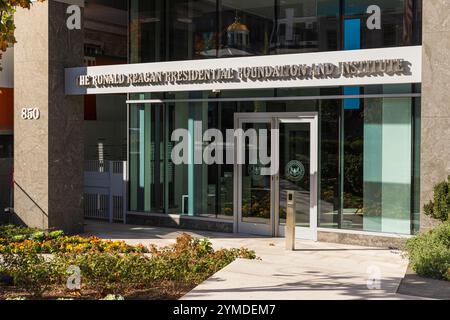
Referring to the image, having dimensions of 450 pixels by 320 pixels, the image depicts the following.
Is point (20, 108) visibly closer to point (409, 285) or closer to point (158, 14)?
point (158, 14)

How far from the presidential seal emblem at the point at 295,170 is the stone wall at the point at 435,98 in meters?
3.68

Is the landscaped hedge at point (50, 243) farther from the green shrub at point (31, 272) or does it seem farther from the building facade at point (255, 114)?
the green shrub at point (31, 272)

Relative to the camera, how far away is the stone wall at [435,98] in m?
11.2

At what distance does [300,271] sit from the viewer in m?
10.7

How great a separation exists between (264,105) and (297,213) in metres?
2.54

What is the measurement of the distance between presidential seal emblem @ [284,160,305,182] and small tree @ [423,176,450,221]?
4.12 metres

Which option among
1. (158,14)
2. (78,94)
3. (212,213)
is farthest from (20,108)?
(212,213)

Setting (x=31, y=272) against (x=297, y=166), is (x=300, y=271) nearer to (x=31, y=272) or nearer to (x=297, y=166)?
(x=31, y=272)

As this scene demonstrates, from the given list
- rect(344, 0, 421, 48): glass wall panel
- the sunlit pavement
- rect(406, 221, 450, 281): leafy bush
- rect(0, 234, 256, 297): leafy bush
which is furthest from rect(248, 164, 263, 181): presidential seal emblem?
rect(406, 221, 450, 281): leafy bush

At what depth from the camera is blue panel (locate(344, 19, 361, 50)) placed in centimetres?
1385

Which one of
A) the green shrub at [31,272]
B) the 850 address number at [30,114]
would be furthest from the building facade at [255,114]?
the green shrub at [31,272]

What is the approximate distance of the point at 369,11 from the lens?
13.6 metres

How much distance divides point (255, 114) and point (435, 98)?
16.1ft

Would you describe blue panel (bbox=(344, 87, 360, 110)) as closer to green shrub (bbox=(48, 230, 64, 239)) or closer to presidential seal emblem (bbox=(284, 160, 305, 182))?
presidential seal emblem (bbox=(284, 160, 305, 182))
